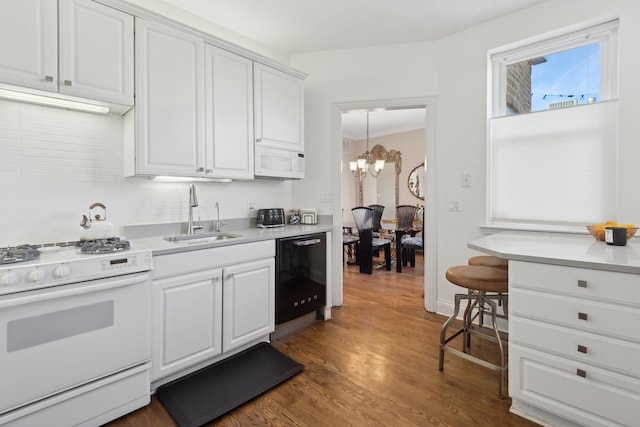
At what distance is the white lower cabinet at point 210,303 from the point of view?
1795 mm

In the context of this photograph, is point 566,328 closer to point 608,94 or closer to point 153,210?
point 608,94

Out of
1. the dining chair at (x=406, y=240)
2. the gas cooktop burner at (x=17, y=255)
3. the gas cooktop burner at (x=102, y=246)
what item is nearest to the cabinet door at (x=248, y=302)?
the gas cooktop burner at (x=102, y=246)

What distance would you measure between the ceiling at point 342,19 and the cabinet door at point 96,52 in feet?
2.33

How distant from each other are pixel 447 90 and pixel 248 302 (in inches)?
102

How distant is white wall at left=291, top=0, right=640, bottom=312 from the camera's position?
91.5 inches

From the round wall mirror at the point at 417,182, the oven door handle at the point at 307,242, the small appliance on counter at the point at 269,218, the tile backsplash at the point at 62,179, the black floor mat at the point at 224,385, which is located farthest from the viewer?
→ the round wall mirror at the point at 417,182

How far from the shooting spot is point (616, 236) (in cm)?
170

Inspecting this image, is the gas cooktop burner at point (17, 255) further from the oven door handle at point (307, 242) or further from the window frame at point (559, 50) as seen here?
the window frame at point (559, 50)

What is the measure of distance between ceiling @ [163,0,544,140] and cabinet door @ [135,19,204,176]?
545 mm

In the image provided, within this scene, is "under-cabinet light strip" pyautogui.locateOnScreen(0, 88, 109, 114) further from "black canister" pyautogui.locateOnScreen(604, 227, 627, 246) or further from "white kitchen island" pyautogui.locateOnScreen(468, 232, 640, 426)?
"black canister" pyautogui.locateOnScreen(604, 227, 627, 246)

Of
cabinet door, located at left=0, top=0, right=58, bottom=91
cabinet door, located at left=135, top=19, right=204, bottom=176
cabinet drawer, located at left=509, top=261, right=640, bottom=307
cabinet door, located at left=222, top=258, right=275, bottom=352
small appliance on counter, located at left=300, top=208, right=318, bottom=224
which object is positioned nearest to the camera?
cabinet drawer, located at left=509, top=261, right=640, bottom=307

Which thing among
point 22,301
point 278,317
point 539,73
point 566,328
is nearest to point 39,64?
point 22,301

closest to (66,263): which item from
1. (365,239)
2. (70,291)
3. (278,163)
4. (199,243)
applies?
(70,291)

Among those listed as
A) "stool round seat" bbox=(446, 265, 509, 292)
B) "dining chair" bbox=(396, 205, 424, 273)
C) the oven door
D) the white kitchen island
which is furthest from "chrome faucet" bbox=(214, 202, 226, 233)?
"dining chair" bbox=(396, 205, 424, 273)
